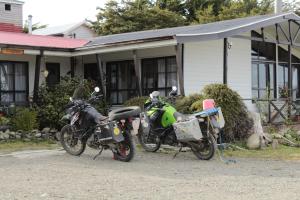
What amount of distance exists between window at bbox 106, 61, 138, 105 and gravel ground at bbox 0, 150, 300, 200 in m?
6.68

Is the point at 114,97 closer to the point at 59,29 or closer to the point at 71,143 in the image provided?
the point at 71,143

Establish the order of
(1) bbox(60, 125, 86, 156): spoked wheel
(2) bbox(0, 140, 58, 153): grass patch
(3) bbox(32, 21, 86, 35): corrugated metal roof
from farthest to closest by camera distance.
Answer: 1. (3) bbox(32, 21, 86, 35): corrugated metal roof
2. (2) bbox(0, 140, 58, 153): grass patch
3. (1) bbox(60, 125, 86, 156): spoked wheel

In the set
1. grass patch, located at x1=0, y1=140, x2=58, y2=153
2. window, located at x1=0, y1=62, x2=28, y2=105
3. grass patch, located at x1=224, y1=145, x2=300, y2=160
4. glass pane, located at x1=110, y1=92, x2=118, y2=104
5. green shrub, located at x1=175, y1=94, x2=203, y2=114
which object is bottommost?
grass patch, located at x1=224, y1=145, x2=300, y2=160

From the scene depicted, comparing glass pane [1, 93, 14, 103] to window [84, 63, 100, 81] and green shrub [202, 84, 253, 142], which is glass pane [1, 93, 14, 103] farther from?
green shrub [202, 84, 253, 142]

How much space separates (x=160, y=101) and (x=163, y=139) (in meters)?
0.78

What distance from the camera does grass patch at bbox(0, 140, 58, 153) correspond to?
1187cm

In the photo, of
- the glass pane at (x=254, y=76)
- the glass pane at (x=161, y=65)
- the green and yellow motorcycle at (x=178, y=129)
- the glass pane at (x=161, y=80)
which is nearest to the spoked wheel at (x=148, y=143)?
the green and yellow motorcycle at (x=178, y=129)

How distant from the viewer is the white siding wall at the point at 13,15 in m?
25.8

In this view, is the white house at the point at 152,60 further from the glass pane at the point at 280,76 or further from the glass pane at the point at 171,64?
the glass pane at the point at 280,76

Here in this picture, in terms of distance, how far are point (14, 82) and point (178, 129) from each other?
781 centimetres

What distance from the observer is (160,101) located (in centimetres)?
1060

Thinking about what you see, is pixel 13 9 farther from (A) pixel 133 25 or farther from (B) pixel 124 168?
(B) pixel 124 168

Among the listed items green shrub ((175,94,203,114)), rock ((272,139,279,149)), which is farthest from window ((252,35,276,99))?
rock ((272,139,279,149))

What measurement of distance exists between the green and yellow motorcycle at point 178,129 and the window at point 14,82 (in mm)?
6415
